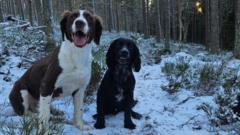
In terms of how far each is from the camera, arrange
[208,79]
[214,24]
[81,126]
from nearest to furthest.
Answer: [81,126] → [208,79] → [214,24]

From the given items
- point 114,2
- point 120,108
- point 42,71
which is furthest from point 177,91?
point 114,2

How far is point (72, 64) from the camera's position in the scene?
15.7 ft

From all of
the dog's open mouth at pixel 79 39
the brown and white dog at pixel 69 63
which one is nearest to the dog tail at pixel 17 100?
the brown and white dog at pixel 69 63

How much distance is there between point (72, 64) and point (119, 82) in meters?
1.03

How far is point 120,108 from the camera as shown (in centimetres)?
593

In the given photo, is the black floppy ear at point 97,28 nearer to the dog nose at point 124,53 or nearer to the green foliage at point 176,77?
the dog nose at point 124,53

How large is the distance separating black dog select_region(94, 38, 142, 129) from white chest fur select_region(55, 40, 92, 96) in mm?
753

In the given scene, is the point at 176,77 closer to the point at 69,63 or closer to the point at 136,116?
the point at 136,116

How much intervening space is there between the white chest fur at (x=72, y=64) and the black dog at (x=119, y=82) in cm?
75

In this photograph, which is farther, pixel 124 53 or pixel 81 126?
pixel 124 53

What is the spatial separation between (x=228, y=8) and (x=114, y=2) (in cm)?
2372

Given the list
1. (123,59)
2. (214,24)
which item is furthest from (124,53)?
(214,24)

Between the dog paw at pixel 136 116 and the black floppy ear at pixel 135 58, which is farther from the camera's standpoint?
the dog paw at pixel 136 116

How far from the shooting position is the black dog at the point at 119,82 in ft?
18.2
